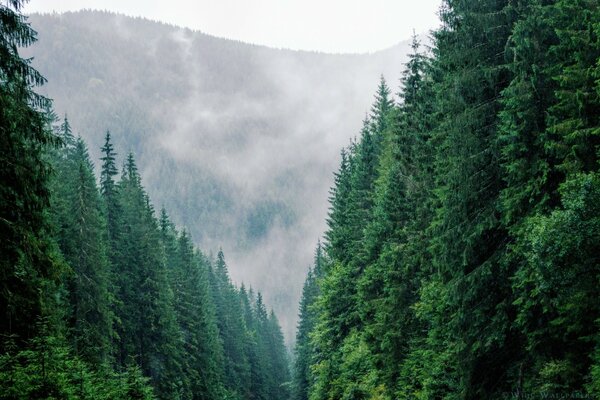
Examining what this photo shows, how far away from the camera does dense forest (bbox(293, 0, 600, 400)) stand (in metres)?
11.0

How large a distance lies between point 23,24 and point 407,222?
Result: 54.7 ft

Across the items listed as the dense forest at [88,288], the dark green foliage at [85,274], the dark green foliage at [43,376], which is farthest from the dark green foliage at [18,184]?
the dark green foliage at [85,274]

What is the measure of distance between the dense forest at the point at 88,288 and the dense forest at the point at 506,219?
31.8 ft

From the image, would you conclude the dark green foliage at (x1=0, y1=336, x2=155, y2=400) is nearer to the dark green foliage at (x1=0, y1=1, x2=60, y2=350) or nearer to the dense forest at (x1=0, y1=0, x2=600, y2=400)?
the dense forest at (x1=0, y1=0, x2=600, y2=400)

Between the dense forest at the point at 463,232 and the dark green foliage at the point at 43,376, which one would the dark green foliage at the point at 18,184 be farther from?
the dark green foliage at the point at 43,376

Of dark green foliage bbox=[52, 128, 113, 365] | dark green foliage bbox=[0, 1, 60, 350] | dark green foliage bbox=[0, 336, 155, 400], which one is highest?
→ dark green foliage bbox=[52, 128, 113, 365]

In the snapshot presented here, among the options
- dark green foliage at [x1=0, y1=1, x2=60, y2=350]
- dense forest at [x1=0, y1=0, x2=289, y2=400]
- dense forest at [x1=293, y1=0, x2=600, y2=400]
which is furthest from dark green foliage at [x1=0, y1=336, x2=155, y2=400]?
dense forest at [x1=293, y1=0, x2=600, y2=400]

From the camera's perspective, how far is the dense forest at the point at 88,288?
10250 mm

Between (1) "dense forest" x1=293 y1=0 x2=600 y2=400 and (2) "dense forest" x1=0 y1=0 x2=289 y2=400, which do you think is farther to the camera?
(1) "dense forest" x1=293 y1=0 x2=600 y2=400

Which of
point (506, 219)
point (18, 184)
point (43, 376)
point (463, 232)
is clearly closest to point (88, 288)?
point (18, 184)

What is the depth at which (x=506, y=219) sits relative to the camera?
13.2 m

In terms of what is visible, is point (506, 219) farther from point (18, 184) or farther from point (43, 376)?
point (18, 184)

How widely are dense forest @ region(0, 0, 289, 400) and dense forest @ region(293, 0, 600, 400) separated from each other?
9.69 meters

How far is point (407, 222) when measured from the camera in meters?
22.5
